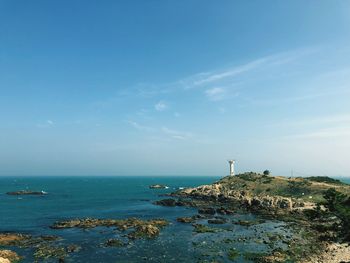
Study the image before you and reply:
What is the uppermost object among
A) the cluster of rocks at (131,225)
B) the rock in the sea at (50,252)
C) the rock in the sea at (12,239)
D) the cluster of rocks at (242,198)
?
the cluster of rocks at (242,198)

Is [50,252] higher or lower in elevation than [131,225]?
lower

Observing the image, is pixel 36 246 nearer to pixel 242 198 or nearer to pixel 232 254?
pixel 232 254

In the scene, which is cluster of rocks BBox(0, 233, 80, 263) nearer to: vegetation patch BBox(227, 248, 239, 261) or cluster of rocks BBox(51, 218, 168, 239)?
cluster of rocks BBox(51, 218, 168, 239)

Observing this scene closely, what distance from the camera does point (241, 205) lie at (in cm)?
11119

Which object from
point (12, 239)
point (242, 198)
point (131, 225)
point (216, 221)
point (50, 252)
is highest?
point (242, 198)

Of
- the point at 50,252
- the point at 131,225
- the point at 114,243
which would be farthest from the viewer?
the point at 131,225

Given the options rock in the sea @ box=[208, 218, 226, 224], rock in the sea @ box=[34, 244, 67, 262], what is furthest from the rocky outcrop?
rock in the sea @ box=[34, 244, 67, 262]

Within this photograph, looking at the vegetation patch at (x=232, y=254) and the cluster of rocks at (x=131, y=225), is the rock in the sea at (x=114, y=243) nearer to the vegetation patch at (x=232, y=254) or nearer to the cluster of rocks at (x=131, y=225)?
the cluster of rocks at (x=131, y=225)

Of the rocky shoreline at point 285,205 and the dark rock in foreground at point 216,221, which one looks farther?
the dark rock in foreground at point 216,221

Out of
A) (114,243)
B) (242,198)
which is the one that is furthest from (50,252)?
(242,198)

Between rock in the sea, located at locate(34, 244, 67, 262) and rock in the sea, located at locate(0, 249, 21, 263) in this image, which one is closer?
rock in the sea, located at locate(0, 249, 21, 263)

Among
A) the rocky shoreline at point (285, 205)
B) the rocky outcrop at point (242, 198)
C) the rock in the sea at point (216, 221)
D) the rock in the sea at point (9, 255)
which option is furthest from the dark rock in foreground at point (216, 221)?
the rock in the sea at point (9, 255)

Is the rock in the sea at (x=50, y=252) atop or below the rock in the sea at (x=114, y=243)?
below

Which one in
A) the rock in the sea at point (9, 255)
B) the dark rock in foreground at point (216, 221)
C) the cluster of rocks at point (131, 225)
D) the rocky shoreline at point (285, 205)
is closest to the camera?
the rock in the sea at point (9, 255)
